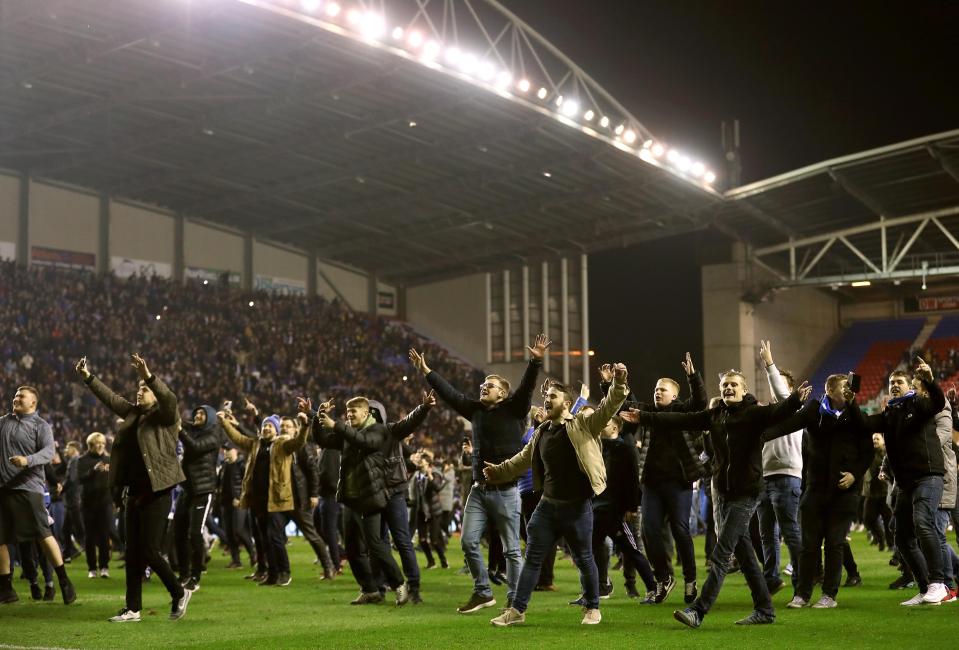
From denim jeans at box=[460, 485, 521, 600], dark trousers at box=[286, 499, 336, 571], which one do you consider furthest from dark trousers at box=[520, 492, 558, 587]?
dark trousers at box=[286, 499, 336, 571]

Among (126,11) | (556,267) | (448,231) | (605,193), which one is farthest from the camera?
(556,267)

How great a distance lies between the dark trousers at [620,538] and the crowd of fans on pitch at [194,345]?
18.4 m

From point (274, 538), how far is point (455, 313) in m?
33.1

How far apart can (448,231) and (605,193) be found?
23.4ft

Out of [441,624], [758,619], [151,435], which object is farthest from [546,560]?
[151,435]

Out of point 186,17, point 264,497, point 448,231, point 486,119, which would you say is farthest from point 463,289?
point 264,497

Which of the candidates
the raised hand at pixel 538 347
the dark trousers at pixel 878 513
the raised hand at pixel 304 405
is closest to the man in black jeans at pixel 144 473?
the raised hand at pixel 304 405

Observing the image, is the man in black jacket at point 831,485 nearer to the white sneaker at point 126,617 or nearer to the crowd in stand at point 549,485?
the crowd in stand at point 549,485

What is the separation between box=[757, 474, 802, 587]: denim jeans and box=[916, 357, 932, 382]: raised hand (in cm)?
173

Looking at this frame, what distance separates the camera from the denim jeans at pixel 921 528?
934 centimetres

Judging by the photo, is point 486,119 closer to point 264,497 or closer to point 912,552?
point 264,497

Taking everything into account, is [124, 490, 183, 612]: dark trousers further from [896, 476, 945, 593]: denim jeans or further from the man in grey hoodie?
[896, 476, 945, 593]: denim jeans

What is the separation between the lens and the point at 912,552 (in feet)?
31.2

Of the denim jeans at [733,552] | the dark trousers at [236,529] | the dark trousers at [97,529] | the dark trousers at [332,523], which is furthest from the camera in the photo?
the dark trousers at [236,529]
